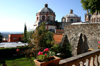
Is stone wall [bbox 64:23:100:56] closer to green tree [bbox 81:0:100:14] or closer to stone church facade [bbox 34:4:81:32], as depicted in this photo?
green tree [bbox 81:0:100:14]

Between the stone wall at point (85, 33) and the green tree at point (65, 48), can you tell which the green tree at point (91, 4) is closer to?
the stone wall at point (85, 33)

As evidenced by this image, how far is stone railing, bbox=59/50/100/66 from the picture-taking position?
2.36 metres

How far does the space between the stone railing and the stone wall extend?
7.97 metres

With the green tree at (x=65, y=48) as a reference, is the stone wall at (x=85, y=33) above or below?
above

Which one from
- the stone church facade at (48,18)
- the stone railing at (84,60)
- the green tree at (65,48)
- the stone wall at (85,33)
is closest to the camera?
the stone railing at (84,60)

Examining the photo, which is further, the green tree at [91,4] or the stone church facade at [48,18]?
the stone church facade at [48,18]

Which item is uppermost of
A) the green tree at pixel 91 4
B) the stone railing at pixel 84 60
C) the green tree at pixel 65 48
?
the green tree at pixel 91 4

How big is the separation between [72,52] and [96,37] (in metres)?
4.08

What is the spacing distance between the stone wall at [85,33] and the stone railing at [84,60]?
7.97 m

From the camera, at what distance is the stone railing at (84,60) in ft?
7.73

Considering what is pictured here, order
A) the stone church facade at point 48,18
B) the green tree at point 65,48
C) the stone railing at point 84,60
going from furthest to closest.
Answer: the stone church facade at point 48,18 → the green tree at point 65,48 → the stone railing at point 84,60

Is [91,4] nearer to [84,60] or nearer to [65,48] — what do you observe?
[65,48]

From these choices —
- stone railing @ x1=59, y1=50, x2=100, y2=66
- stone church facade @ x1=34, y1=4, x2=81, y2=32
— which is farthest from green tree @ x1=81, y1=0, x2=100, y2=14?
stone church facade @ x1=34, y1=4, x2=81, y2=32

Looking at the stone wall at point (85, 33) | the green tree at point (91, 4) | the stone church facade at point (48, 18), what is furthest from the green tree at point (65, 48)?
the stone church facade at point (48, 18)
